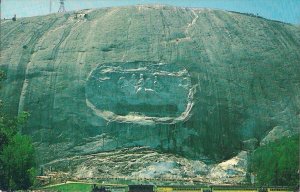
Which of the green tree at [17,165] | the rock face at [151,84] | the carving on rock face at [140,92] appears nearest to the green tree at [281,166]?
the rock face at [151,84]

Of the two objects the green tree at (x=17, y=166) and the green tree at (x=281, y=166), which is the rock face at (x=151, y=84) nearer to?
the green tree at (x=17, y=166)

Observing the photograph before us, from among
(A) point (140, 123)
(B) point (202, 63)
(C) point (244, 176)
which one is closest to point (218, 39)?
(B) point (202, 63)

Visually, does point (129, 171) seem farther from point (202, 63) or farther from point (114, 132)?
point (202, 63)

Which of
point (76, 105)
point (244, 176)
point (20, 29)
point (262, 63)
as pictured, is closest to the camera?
point (244, 176)

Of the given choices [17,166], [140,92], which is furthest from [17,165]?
[140,92]

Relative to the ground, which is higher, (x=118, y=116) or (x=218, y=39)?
(x=218, y=39)

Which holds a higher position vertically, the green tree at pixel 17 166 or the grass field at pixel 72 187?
the green tree at pixel 17 166

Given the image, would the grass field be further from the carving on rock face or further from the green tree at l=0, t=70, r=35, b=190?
the carving on rock face
